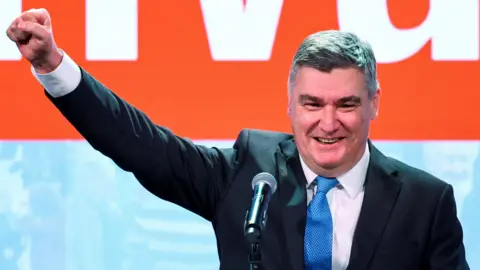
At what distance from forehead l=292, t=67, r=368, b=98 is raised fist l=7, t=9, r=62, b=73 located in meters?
0.60

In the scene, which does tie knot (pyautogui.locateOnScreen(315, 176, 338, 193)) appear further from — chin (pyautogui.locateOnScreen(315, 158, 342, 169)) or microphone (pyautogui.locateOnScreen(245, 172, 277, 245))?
microphone (pyautogui.locateOnScreen(245, 172, 277, 245))

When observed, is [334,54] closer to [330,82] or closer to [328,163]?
[330,82]

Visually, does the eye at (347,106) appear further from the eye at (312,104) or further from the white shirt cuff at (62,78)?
the white shirt cuff at (62,78)

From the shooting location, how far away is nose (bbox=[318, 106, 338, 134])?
6.83 feet

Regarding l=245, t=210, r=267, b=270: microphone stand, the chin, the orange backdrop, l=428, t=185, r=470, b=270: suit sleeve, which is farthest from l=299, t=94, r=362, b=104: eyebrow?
the orange backdrop

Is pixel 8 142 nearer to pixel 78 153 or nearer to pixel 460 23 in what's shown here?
pixel 78 153

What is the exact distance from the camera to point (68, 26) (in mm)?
2877

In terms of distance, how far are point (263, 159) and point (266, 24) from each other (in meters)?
0.81

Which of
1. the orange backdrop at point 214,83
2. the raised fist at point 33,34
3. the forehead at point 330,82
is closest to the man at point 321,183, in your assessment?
the forehead at point 330,82

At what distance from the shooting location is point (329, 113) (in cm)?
209

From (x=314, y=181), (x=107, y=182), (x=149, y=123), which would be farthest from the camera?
(x=107, y=182)

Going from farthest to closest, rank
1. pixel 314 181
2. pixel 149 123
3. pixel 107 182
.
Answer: pixel 107 182 → pixel 314 181 → pixel 149 123

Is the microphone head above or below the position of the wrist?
below

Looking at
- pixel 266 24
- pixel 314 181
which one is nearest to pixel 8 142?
pixel 266 24
